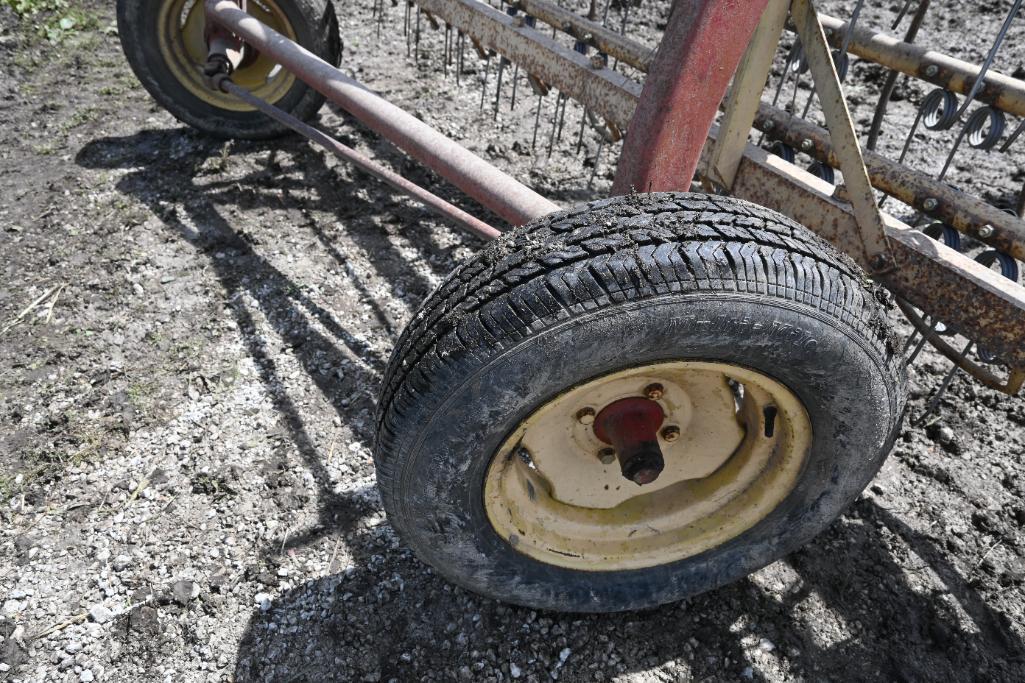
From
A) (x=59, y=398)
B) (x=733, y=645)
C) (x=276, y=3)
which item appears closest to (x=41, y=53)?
(x=276, y=3)

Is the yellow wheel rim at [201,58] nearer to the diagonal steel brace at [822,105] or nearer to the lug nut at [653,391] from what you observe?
the diagonal steel brace at [822,105]

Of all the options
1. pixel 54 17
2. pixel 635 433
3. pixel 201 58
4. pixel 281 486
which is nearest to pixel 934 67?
pixel 635 433

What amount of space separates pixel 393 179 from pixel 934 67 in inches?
79.3

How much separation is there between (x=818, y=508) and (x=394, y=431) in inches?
46.0

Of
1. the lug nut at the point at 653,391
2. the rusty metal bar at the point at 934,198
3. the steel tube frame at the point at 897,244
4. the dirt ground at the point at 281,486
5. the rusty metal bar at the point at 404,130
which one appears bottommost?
the dirt ground at the point at 281,486

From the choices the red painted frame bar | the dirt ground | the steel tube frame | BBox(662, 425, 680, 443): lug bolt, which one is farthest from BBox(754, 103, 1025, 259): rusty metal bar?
BBox(662, 425, 680, 443): lug bolt

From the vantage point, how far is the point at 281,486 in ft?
7.98

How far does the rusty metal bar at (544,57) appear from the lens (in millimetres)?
2859

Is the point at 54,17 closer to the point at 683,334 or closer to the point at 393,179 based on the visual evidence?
the point at 393,179

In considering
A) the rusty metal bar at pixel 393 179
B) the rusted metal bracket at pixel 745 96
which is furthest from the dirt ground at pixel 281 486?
the rusted metal bracket at pixel 745 96

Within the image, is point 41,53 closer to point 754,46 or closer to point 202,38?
point 202,38

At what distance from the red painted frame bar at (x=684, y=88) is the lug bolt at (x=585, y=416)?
595mm

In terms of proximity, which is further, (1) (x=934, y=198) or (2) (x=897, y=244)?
(1) (x=934, y=198)

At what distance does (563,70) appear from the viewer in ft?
9.96
